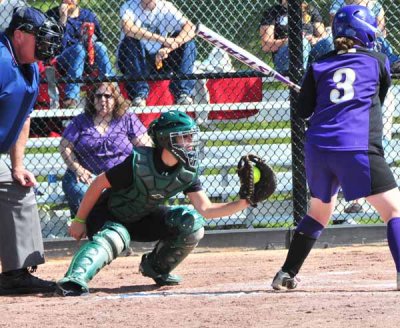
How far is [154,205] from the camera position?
19.8 ft

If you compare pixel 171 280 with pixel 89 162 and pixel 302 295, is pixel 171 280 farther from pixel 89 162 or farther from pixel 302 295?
pixel 89 162

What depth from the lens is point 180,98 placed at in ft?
28.8

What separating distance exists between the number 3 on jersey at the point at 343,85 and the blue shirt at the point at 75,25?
13.2 feet

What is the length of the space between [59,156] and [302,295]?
4040 mm

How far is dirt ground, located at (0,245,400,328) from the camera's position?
15.4ft

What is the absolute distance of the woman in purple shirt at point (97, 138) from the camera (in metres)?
8.14

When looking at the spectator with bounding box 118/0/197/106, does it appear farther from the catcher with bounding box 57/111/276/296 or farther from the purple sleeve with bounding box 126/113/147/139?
the catcher with bounding box 57/111/276/296

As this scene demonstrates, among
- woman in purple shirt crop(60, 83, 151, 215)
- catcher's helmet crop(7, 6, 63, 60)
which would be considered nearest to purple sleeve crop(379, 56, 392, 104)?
catcher's helmet crop(7, 6, 63, 60)

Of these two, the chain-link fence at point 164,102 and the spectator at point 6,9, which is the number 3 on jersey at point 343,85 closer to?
the chain-link fence at point 164,102

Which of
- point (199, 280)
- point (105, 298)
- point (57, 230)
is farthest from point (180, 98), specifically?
point (105, 298)

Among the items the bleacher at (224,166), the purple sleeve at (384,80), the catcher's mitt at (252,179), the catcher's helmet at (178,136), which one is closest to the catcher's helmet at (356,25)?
the purple sleeve at (384,80)

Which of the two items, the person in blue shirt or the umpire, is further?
the umpire

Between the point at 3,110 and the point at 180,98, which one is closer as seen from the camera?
the point at 3,110

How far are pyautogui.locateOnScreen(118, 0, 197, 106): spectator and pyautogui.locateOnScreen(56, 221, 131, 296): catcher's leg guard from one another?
2.92 metres
